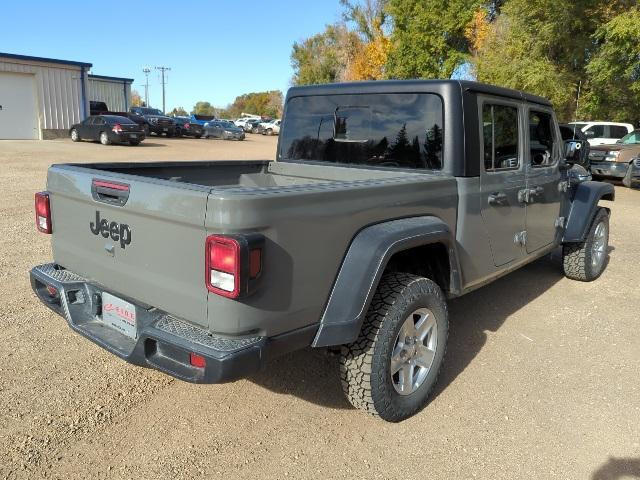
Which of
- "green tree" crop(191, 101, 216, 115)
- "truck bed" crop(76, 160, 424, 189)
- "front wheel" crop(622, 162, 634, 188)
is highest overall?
"green tree" crop(191, 101, 216, 115)

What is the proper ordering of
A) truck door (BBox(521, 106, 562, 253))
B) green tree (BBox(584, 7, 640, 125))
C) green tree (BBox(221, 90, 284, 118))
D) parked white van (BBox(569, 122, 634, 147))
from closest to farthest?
1. truck door (BBox(521, 106, 562, 253))
2. green tree (BBox(584, 7, 640, 125))
3. parked white van (BBox(569, 122, 634, 147))
4. green tree (BBox(221, 90, 284, 118))

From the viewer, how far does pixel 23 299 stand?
15.6ft

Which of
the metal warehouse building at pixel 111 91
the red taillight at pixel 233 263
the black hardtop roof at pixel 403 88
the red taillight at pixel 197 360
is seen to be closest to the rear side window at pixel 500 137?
the black hardtop roof at pixel 403 88

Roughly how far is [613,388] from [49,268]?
383 centimetres

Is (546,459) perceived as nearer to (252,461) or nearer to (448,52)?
(252,461)

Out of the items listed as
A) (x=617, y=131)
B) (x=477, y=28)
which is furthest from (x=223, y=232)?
(x=477, y=28)

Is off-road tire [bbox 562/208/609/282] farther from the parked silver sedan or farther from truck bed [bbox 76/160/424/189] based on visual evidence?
the parked silver sedan

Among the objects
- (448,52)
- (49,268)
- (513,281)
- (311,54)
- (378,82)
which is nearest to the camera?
(49,268)

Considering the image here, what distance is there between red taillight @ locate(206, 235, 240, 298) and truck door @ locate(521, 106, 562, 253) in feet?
9.30

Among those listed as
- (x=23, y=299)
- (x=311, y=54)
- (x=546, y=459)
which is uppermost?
(x=311, y=54)

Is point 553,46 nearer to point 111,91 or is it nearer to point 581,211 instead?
point 581,211

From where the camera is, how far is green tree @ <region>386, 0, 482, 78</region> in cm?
3553

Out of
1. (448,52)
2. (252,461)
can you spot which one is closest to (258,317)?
(252,461)

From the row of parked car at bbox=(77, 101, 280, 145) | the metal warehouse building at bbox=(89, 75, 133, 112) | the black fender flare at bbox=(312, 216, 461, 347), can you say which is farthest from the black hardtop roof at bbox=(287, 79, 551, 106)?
the metal warehouse building at bbox=(89, 75, 133, 112)
